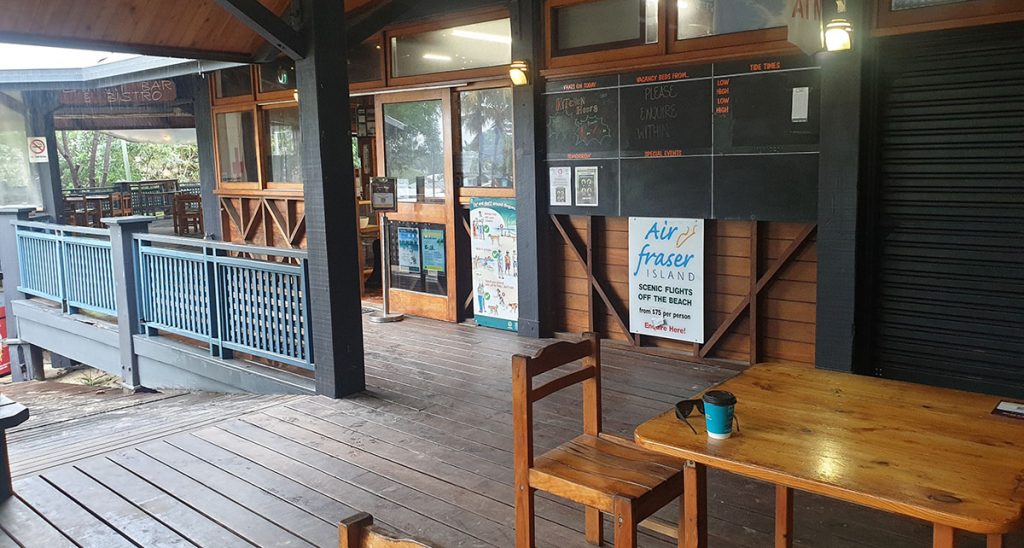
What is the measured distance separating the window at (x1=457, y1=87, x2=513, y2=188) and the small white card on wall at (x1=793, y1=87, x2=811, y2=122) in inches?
93.8

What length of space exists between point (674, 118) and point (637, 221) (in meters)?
0.81

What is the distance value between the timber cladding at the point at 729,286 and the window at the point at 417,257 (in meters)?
1.27

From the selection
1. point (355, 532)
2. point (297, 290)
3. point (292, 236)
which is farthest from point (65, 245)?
point (355, 532)

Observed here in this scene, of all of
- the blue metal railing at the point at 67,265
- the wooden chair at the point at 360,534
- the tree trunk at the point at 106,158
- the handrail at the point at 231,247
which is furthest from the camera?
the tree trunk at the point at 106,158

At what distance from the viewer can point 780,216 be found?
200 inches

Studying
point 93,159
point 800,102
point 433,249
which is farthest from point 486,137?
point 93,159

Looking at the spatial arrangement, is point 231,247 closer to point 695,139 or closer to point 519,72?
point 519,72

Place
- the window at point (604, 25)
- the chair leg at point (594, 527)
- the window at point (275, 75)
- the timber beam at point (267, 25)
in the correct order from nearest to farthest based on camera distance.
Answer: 1. the chair leg at point (594, 527)
2. the timber beam at point (267, 25)
3. the window at point (604, 25)
4. the window at point (275, 75)

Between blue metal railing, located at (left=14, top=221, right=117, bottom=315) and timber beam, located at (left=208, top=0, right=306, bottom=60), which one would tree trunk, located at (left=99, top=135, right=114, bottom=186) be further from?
timber beam, located at (left=208, top=0, right=306, bottom=60)

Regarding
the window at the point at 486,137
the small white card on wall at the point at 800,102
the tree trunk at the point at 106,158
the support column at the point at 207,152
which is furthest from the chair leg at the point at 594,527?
the tree trunk at the point at 106,158

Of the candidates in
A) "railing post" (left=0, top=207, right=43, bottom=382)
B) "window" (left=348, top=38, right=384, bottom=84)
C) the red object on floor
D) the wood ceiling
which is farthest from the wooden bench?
the red object on floor

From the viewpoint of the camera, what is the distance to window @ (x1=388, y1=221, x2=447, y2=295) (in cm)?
717

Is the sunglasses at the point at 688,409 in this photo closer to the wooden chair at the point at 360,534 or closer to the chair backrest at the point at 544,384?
the chair backrest at the point at 544,384

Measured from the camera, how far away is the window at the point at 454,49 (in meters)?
6.46
